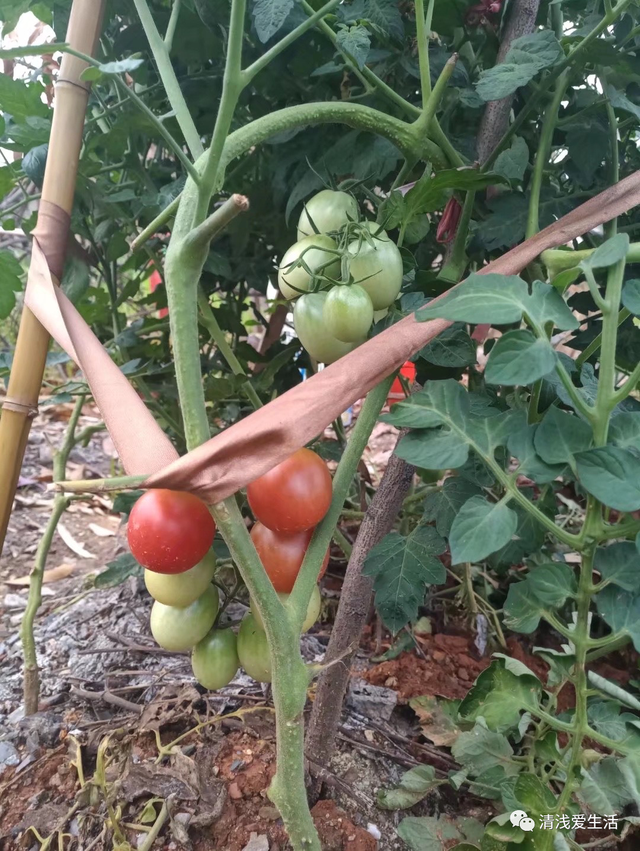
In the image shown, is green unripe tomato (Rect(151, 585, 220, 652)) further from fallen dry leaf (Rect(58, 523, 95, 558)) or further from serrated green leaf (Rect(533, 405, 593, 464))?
fallen dry leaf (Rect(58, 523, 95, 558))

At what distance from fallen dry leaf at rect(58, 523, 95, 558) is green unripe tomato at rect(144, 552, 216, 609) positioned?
112cm

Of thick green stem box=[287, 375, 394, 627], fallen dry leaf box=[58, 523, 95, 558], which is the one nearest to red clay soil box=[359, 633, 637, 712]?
thick green stem box=[287, 375, 394, 627]

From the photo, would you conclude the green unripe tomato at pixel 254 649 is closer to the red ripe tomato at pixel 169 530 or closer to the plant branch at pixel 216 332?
the red ripe tomato at pixel 169 530

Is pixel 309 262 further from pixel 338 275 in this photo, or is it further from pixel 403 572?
pixel 403 572

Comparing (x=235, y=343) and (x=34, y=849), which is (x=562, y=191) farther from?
(x=34, y=849)

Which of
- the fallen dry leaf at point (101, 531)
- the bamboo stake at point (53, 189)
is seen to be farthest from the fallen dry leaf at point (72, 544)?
the bamboo stake at point (53, 189)

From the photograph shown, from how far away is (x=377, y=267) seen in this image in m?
0.47

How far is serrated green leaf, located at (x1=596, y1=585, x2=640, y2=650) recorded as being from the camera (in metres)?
0.39

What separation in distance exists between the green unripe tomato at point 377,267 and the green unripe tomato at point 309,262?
0.8 inches

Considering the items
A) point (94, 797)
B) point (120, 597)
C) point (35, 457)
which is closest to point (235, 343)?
point (120, 597)

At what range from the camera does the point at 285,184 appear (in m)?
0.74

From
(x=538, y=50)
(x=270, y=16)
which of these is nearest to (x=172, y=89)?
(x=270, y=16)

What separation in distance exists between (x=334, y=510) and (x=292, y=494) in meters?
0.06

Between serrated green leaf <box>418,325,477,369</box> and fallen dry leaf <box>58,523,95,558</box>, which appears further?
fallen dry leaf <box>58,523,95,558</box>
